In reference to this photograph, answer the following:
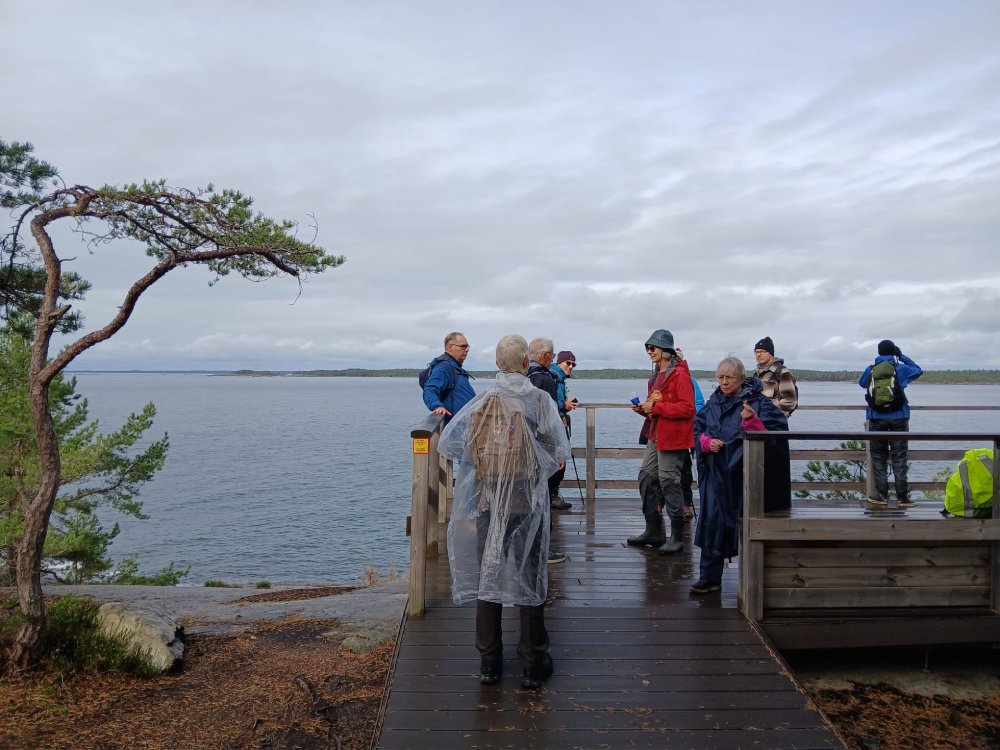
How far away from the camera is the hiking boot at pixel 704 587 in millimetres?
5434

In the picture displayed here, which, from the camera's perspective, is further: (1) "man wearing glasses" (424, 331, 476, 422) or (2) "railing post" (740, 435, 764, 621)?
(1) "man wearing glasses" (424, 331, 476, 422)

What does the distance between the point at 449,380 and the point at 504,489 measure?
2.72m

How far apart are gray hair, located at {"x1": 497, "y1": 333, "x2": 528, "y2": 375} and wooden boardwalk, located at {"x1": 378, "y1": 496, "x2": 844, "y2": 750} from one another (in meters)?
1.64

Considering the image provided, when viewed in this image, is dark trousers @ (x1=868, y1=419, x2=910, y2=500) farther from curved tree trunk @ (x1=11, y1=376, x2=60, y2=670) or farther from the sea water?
curved tree trunk @ (x1=11, y1=376, x2=60, y2=670)

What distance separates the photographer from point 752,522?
500 cm

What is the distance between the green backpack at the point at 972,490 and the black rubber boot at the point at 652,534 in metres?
2.24

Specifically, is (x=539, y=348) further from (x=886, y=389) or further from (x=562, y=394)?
(x=886, y=389)

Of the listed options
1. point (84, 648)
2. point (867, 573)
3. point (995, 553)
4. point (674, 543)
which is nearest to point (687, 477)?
point (674, 543)

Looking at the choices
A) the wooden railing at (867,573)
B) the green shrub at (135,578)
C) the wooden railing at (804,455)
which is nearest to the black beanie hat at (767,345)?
the wooden railing at (804,455)

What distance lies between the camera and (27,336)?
280 inches

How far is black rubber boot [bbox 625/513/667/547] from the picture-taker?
6.81 m

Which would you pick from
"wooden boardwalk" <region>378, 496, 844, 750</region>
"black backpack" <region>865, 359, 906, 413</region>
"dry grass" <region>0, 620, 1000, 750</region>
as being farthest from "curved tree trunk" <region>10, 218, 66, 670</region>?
"black backpack" <region>865, 359, 906, 413</region>

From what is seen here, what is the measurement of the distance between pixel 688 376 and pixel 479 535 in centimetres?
279

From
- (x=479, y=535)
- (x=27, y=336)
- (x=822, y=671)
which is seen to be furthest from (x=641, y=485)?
(x=27, y=336)
